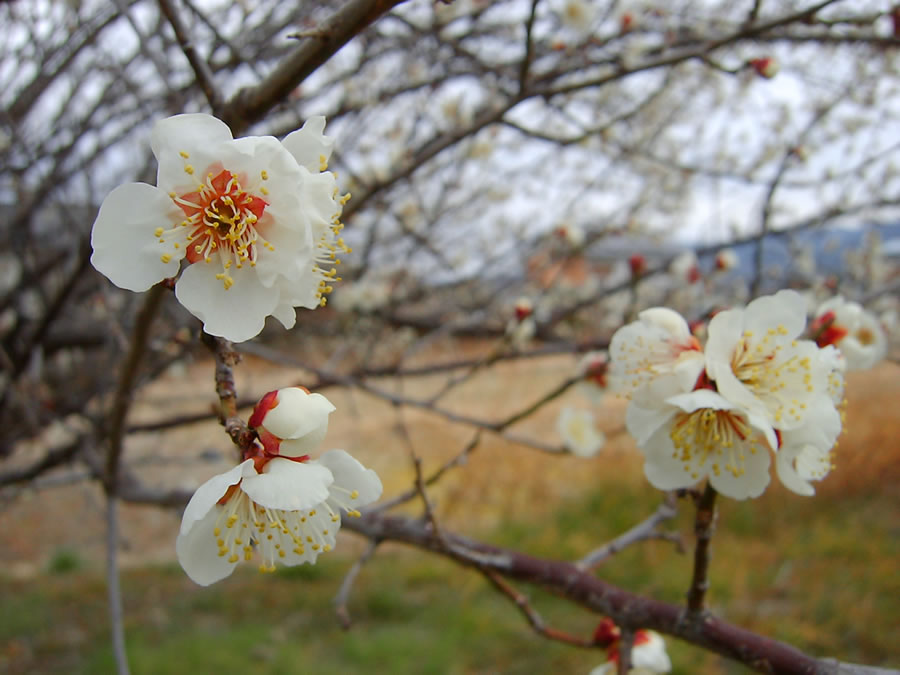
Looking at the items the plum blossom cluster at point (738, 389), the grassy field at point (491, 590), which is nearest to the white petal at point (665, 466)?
the plum blossom cluster at point (738, 389)

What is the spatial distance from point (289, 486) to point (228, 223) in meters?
0.28

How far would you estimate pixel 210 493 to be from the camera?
22.6 inches

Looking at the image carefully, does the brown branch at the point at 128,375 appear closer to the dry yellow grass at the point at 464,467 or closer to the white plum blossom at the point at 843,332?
the white plum blossom at the point at 843,332

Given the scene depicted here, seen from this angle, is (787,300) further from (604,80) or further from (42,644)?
(42,644)

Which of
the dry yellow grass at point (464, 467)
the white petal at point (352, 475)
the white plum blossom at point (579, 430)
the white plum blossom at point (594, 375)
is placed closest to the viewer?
the white petal at point (352, 475)

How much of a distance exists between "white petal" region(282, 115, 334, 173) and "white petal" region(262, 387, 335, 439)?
224mm

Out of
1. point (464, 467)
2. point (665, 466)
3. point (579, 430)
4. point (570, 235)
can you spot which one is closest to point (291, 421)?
point (665, 466)

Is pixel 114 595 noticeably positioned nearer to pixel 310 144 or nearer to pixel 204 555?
pixel 204 555

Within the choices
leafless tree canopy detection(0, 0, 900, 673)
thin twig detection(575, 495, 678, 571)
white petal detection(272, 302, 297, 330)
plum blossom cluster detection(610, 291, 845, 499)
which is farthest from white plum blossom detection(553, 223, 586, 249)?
white petal detection(272, 302, 297, 330)

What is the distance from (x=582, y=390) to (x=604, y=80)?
0.69 meters

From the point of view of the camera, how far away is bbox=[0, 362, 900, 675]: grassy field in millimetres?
2986

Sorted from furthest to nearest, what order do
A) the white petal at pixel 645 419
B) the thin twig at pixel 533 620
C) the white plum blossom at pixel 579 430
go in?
the white plum blossom at pixel 579 430 < the thin twig at pixel 533 620 < the white petal at pixel 645 419

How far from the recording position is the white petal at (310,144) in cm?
62

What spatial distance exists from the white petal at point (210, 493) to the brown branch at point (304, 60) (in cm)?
38
